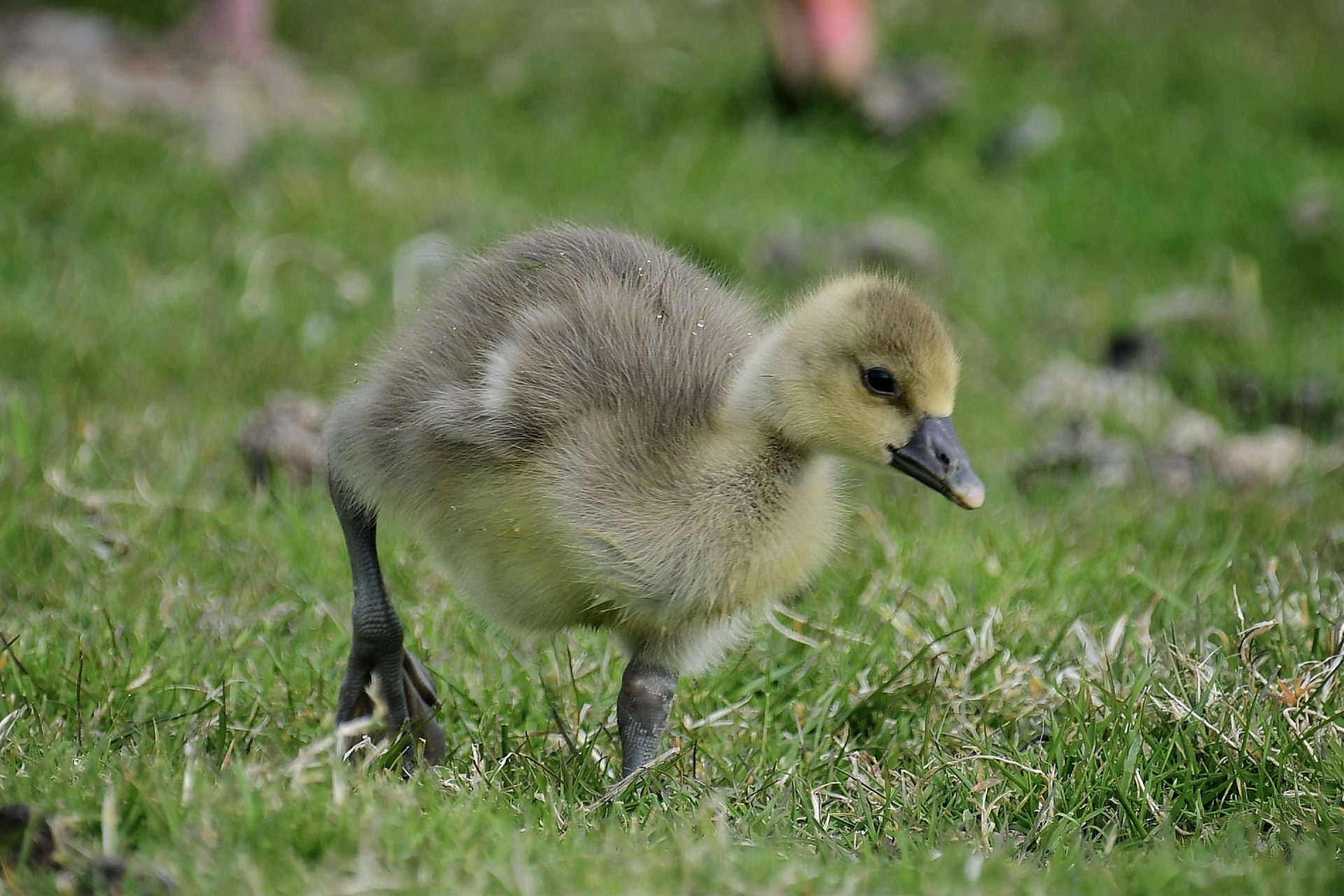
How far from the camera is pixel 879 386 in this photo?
3.07 metres

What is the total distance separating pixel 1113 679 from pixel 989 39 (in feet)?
20.3

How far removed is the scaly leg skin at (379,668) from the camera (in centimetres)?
342

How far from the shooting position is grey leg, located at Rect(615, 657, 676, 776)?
3164 mm

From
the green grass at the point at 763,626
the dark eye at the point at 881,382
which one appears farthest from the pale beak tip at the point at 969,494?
the green grass at the point at 763,626

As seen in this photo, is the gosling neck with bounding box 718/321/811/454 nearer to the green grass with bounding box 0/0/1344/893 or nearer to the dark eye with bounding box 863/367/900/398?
the dark eye with bounding box 863/367/900/398


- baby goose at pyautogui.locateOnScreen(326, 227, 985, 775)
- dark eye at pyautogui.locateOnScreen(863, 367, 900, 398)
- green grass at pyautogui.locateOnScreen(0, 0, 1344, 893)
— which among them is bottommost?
green grass at pyautogui.locateOnScreen(0, 0, 1344, 893)

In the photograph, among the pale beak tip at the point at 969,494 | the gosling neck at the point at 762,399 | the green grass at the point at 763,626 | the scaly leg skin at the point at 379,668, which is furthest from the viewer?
the scaly leg skin at the point at 379,668

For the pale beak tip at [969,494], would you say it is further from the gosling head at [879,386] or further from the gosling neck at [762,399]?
the gosling neck at [762,399]

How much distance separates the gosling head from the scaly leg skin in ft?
3.01

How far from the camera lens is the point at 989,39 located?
359 inches

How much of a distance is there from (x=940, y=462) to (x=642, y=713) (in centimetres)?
72

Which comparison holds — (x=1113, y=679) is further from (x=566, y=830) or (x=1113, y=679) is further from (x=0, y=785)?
(x=0, y=785)

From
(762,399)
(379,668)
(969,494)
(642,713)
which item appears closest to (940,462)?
(969,494)

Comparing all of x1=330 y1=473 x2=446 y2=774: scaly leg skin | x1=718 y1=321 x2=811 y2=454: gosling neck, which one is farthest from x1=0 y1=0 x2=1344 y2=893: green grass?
x1=718 y1=321 x2=811 y2=454: gosling neck
